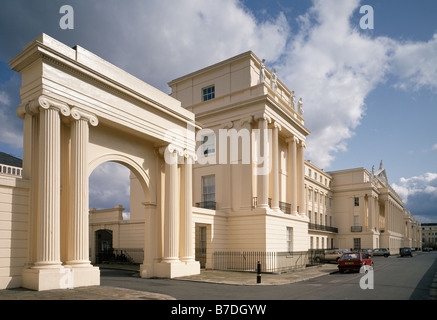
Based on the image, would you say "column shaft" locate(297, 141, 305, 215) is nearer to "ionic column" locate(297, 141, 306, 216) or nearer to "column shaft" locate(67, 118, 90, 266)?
"ionic column" locate(297, 141, 306, 216)

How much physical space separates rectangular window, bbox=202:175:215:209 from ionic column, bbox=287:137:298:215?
6135 millimetres

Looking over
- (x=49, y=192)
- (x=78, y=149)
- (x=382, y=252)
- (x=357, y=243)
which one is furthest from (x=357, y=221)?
(x=49, y=192)

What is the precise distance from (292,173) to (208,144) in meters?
6.92

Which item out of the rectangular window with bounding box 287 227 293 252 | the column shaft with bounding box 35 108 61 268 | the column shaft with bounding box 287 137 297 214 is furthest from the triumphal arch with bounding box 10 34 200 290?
the column shaft with bounding box 287 137 297 214

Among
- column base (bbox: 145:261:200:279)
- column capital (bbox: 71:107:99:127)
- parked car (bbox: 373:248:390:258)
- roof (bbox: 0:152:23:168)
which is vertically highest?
column capital (bbox: 71:107:99:127)

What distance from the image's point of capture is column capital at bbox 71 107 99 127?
1384 centimetres

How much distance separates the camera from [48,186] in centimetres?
1258

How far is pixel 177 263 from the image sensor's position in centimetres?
1811

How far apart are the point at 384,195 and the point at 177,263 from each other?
5407 centimetres

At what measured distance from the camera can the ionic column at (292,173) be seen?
28.4 meters

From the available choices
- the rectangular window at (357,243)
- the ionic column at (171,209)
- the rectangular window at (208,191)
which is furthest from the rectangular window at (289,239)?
the rectangular window at (357,243)
